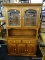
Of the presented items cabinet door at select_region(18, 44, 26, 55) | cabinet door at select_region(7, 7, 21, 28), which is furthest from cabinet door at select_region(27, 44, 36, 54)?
cabinet door at select_region(7, 7, 21, 28)

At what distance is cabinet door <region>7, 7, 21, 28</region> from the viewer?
11.2 ft

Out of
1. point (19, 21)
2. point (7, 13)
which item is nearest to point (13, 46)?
point (19, 21)

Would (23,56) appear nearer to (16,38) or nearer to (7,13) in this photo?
(16,38)

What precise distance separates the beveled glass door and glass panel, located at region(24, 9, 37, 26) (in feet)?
0.68

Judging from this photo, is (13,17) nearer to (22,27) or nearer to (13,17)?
(13,17)

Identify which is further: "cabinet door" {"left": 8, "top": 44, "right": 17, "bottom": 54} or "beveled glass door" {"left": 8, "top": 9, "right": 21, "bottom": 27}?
"cabinet door" {"left": 8, "top": 44, "right": 17, "bottom": 54}

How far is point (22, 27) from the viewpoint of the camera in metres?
3.53

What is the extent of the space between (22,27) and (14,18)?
355 millimetres

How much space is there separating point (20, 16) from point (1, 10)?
3.11 feet

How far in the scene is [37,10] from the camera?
3.35 meters

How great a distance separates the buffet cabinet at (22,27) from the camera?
11.0ft

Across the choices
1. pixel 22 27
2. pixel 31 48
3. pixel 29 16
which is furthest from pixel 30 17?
pixel 31 48

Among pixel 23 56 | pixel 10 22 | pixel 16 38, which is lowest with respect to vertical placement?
pixel 23 56

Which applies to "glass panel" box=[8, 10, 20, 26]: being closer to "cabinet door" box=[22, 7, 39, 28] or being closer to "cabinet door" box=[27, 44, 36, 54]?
"cabinet door" box=[22, 7, 39, 28]
